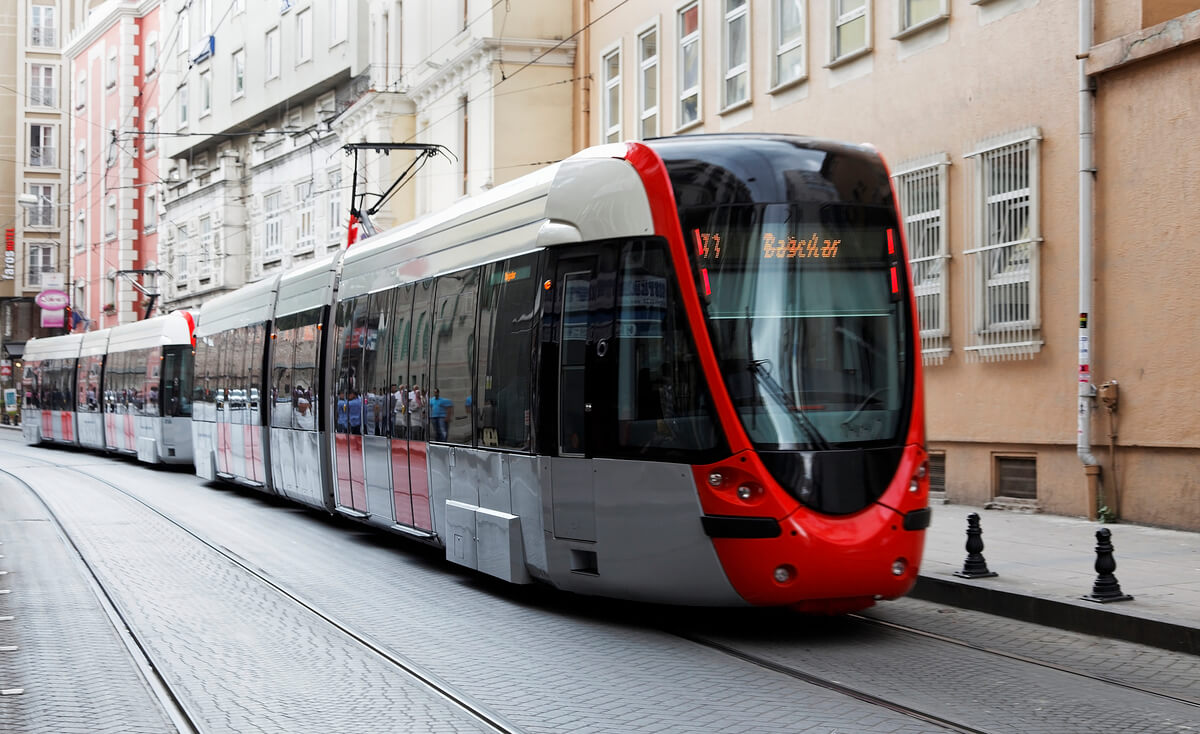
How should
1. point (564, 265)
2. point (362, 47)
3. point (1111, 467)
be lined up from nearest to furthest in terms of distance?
point (564, 265)
point (1111, 467)
point (362, 47)

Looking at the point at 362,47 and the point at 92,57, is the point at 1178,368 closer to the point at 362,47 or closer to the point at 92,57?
the point at 362,47

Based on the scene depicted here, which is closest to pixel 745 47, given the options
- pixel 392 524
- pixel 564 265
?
pixel 392 524

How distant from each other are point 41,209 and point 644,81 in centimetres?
5837

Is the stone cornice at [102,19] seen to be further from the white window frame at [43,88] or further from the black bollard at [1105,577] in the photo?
the black bollard at [1105,577]

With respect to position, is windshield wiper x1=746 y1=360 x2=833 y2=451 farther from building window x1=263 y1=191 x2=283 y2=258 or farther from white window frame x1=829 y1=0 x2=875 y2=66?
building window x1=263 y1=191 x2=283 y2=258

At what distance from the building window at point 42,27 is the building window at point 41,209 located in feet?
24.8

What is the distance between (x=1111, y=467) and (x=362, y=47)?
3108cm

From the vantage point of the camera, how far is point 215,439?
23.9 m

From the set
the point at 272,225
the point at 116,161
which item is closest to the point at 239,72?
the point at 272,225

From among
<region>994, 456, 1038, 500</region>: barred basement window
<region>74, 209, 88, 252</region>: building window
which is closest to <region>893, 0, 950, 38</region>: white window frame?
<region>994, 456, 1038, 500</region>: barred basement window

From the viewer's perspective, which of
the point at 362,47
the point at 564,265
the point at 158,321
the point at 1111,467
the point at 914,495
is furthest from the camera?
the point at 362,47

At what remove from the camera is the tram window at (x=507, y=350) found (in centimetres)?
1059

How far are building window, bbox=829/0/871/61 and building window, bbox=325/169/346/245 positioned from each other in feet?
73.7

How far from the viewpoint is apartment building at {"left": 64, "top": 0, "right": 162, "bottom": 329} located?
62.4m
